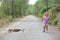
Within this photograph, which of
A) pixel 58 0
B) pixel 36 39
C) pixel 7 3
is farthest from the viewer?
pixel 7 3

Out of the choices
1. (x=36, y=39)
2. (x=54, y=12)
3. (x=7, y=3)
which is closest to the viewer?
(x=36, y=39)

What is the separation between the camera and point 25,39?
47.9 feet

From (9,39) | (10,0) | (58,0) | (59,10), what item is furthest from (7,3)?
(9,39)

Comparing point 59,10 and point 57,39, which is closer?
point 57,39

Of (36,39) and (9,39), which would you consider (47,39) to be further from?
(9,39)

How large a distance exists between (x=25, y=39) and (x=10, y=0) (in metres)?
38.9

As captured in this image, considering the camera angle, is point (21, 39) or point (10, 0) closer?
point (21, 39)

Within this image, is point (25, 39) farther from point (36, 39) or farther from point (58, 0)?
point (58, 0)

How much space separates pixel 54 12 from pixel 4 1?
22847mm

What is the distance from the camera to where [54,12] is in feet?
111

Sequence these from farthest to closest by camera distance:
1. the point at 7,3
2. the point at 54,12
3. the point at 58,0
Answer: the point at 7,3 → the point at 58,0 → the point at 54,12

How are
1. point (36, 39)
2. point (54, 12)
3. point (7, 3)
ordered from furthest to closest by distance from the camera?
1. point (7, 3)
2. point (54, 12)
3. point (36, 39)

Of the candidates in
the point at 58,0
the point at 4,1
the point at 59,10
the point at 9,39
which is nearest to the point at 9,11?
the point at 4,1

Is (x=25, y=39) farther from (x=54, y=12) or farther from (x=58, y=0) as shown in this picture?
(x=58, y=0)
